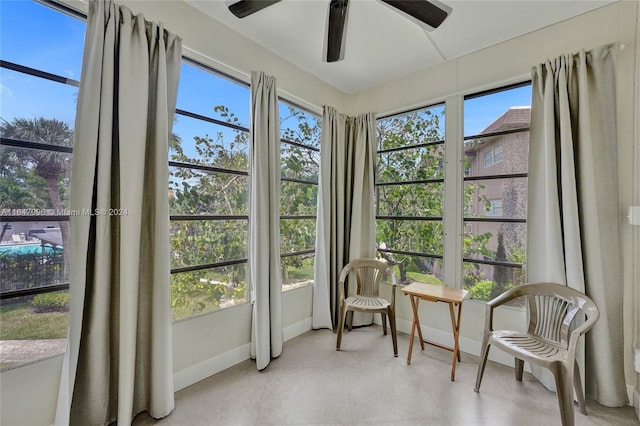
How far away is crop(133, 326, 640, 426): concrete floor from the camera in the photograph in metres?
1.74

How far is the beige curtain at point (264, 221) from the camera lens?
2354 millimetres

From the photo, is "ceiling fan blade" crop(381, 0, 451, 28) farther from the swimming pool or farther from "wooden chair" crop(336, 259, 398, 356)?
the swimming pool

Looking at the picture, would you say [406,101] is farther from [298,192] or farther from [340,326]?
[340,326]

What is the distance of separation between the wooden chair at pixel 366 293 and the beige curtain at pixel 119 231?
151 cm

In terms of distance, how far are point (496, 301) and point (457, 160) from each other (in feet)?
4.38

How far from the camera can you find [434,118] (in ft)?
9.64

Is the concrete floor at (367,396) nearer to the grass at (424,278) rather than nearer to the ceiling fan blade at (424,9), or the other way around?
the grass at (424,278)

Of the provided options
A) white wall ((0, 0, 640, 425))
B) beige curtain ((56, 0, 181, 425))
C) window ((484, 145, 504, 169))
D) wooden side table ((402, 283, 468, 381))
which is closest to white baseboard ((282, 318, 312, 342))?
white wall ((0, 0, 640, 425))

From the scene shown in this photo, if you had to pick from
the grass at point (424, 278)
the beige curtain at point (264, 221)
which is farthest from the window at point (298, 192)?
the grass at point (424, 278)

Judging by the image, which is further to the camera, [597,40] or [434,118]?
[434,118]

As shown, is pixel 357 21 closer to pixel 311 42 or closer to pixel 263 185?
pixel 311 42

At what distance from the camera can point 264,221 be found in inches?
94.2

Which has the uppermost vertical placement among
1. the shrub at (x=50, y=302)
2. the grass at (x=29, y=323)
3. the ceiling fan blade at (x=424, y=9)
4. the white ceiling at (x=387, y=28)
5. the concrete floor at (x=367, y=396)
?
the white ceiling at (x=387, y=28)

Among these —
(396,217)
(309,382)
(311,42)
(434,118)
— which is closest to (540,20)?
(434,118)
